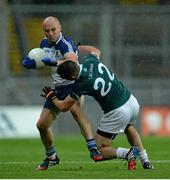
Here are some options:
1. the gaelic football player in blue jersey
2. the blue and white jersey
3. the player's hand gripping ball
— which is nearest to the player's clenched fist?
the gaelic football player in blue jersey

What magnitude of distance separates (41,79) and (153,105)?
3.31 meters

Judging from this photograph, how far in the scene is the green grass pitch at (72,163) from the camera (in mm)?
12172

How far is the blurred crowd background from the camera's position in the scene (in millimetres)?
26875

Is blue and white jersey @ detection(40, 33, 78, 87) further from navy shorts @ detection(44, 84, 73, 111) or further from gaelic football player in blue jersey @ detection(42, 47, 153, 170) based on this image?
navy shorts @ detection(44, 84, 73, 111)

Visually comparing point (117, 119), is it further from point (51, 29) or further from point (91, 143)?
point (51, 29)

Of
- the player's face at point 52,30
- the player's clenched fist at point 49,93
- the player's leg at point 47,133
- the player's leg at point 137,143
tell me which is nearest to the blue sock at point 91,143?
the player's leg at point 137,143

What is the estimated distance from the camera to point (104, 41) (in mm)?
27469

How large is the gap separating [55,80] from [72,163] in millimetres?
1763

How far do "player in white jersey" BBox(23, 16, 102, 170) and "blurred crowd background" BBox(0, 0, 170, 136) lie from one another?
41.4ft

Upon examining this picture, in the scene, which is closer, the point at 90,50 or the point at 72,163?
the point at 90,50

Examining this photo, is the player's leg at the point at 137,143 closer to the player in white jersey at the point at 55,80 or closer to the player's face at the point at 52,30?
the player in white jersey at the point at 55,80

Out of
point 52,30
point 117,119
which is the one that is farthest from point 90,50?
point 117,119

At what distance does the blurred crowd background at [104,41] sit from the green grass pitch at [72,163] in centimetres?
380

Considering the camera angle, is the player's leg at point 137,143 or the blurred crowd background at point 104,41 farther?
the blurred crowd background at point 104,41
